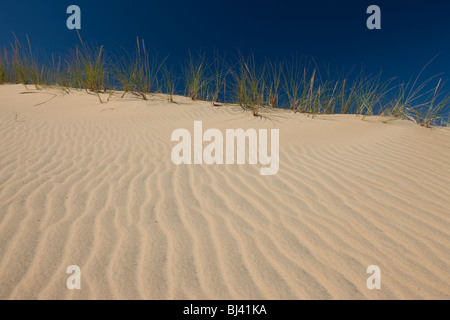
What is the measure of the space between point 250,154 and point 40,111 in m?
6.11

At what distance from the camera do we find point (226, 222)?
6.78ft

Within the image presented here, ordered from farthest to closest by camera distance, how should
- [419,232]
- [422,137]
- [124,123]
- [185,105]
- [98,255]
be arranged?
[185,105] → [124,123] → [422,137] → [419,232] → [98,255]

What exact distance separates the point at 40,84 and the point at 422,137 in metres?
11.8

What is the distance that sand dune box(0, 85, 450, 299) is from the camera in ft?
4.93

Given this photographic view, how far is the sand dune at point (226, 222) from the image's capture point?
1.50 metres

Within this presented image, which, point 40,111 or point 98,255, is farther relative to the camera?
point 40,111

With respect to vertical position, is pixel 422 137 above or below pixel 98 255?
above

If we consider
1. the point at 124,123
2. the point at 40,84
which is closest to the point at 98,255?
the point at 124,123

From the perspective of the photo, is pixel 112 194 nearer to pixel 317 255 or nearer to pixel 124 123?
pixel 317 255
